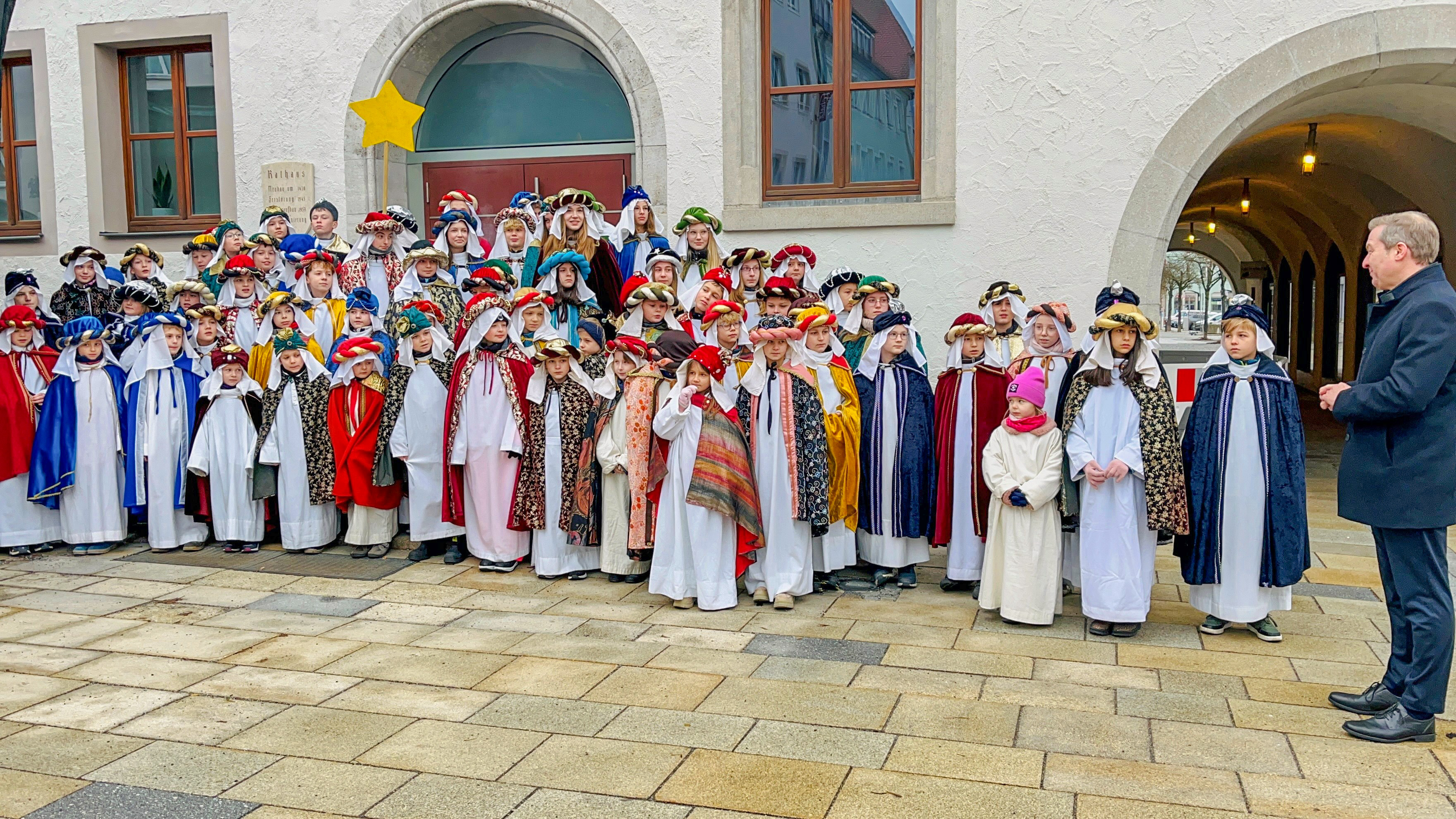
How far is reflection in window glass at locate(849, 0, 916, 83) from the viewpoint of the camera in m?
9.07

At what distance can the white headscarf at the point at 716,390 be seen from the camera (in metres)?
5.96

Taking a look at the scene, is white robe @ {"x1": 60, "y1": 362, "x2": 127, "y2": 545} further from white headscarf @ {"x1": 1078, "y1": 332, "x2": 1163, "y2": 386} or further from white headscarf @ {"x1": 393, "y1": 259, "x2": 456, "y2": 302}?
white headscarf @ {"x1": 1078, "y1": 332, "x2": 1163, "y2": 386}

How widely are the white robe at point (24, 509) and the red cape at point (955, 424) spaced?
19.0 ft

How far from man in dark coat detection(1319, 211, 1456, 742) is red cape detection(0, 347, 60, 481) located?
7.48 metres

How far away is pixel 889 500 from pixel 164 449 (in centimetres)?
472

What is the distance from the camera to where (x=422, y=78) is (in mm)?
10273

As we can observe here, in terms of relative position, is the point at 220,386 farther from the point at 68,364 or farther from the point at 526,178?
the point at 526,178

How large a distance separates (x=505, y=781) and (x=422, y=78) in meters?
7.98

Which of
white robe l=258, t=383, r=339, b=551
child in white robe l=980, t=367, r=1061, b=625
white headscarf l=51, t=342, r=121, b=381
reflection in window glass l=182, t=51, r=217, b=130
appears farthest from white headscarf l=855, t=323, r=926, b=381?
reflection in window glass l=182, t=51, r=217, b=130

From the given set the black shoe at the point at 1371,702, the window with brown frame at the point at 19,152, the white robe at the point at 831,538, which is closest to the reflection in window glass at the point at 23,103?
the window with brown frame at the point at 19,152

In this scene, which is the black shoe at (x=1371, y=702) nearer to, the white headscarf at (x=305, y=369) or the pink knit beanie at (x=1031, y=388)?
the pink knit beanie at (x=1031, y=388)

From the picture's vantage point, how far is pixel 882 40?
9141 mm

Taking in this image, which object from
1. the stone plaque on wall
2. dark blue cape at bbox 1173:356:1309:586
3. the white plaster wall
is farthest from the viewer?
the stone plaque on wall

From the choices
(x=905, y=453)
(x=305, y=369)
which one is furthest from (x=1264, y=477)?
(x=305, y=369)
